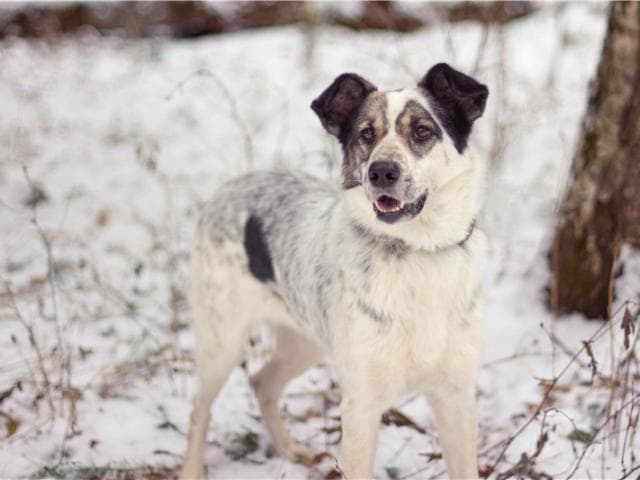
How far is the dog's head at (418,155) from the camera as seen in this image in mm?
3066

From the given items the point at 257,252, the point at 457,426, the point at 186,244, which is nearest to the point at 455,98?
the point at 257,252

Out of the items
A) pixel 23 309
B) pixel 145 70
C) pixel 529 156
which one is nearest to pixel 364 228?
pixel 23 309

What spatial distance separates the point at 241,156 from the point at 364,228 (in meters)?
5.79

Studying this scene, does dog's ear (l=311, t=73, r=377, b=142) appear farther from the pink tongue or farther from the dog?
the pink tongue

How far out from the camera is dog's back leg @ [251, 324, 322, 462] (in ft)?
13.9

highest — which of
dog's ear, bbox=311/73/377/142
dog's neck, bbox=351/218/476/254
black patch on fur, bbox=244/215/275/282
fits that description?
dog's ear, bbox=311/73/377/142

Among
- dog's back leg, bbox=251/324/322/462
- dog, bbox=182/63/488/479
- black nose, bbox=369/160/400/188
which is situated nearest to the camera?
black nose, bbox=369/160/400/188

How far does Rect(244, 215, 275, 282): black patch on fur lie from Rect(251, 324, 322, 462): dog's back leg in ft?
1.50

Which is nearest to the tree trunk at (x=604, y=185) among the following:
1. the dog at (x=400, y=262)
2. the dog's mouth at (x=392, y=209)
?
the dog at (x=400, y=262)

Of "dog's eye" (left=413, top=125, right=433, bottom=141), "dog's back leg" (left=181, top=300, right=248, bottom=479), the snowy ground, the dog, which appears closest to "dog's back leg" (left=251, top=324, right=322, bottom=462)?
the snowy ground

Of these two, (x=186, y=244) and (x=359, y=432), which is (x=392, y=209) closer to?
(x=359, y=432)

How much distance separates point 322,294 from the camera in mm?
3406

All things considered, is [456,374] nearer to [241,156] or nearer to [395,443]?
[395,443]

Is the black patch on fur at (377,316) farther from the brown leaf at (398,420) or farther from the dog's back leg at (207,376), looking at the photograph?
the dog's back leg at (207,376)
